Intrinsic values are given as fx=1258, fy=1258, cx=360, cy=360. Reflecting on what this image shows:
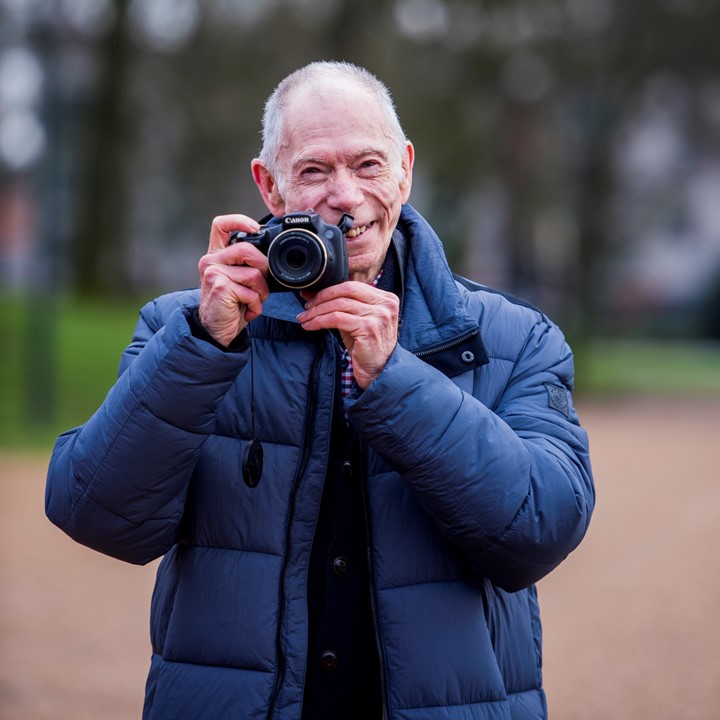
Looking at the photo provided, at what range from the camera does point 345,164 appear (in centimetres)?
264

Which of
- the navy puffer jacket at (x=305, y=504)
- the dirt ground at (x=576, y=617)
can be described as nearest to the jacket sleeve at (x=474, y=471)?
the navy puffer jacket at (x=305, y=504)

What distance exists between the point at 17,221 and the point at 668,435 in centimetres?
3806

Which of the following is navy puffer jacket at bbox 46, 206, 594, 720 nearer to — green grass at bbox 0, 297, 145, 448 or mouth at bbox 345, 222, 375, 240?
mouth at bbox 345, 222, 375, 240

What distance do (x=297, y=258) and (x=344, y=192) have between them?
260 millimetres

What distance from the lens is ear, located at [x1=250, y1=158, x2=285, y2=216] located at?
2.79m

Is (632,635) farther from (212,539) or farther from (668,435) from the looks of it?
(668,435)

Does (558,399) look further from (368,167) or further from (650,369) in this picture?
(650,369)

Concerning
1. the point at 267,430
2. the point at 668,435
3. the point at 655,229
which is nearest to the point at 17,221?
the point at 655,229

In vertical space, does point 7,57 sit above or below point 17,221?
below

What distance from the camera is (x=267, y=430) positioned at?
254 cm

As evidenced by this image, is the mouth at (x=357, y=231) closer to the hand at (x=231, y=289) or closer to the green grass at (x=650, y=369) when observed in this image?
the hand at (x=231, y=289)

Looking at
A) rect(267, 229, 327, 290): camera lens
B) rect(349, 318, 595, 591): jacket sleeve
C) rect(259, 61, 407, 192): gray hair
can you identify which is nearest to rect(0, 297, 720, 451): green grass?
rect(259, 61, 407, 192): gray hair

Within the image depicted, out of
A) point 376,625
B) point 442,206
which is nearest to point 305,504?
point 376,625

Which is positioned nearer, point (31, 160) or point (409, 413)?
point (409, 413)
